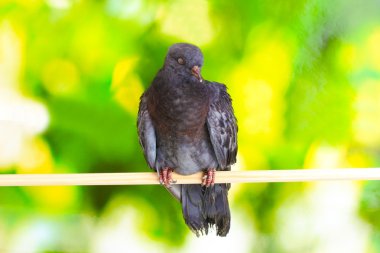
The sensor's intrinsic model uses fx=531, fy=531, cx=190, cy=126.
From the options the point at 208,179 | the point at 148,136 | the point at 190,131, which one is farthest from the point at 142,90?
the point at 208,179

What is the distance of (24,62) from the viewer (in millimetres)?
2490

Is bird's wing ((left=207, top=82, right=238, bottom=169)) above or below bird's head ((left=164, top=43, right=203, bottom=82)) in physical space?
below

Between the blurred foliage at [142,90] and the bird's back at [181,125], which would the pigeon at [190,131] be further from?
the blurred foliage at [142,90]

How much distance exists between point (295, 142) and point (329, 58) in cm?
41

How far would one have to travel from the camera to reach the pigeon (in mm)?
1907

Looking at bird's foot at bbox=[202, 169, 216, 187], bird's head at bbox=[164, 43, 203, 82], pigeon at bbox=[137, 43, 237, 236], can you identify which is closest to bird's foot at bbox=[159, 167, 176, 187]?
pigeon at bbox=[137, 43, 237, 236]

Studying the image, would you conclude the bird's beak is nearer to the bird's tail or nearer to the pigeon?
the pigeon

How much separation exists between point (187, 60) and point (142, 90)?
0.62 metres

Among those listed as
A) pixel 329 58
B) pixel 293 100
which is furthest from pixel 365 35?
pixel 293 100

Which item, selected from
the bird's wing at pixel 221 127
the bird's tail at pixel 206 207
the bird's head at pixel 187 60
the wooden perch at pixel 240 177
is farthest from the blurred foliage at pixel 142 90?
the wooden perch at pixel 240 177

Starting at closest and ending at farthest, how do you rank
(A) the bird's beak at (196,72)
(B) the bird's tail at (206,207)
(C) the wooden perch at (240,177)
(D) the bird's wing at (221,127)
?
(C) the wooden perch at (240,177) < (A) the bird's beak at (196,72) < (D) the bird's wing at (221,127) < (B) the bird's tail at (206,207)

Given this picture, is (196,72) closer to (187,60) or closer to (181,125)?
(187,60)

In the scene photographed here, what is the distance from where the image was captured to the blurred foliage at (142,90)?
244 cm

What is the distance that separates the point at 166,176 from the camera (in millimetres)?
1991
